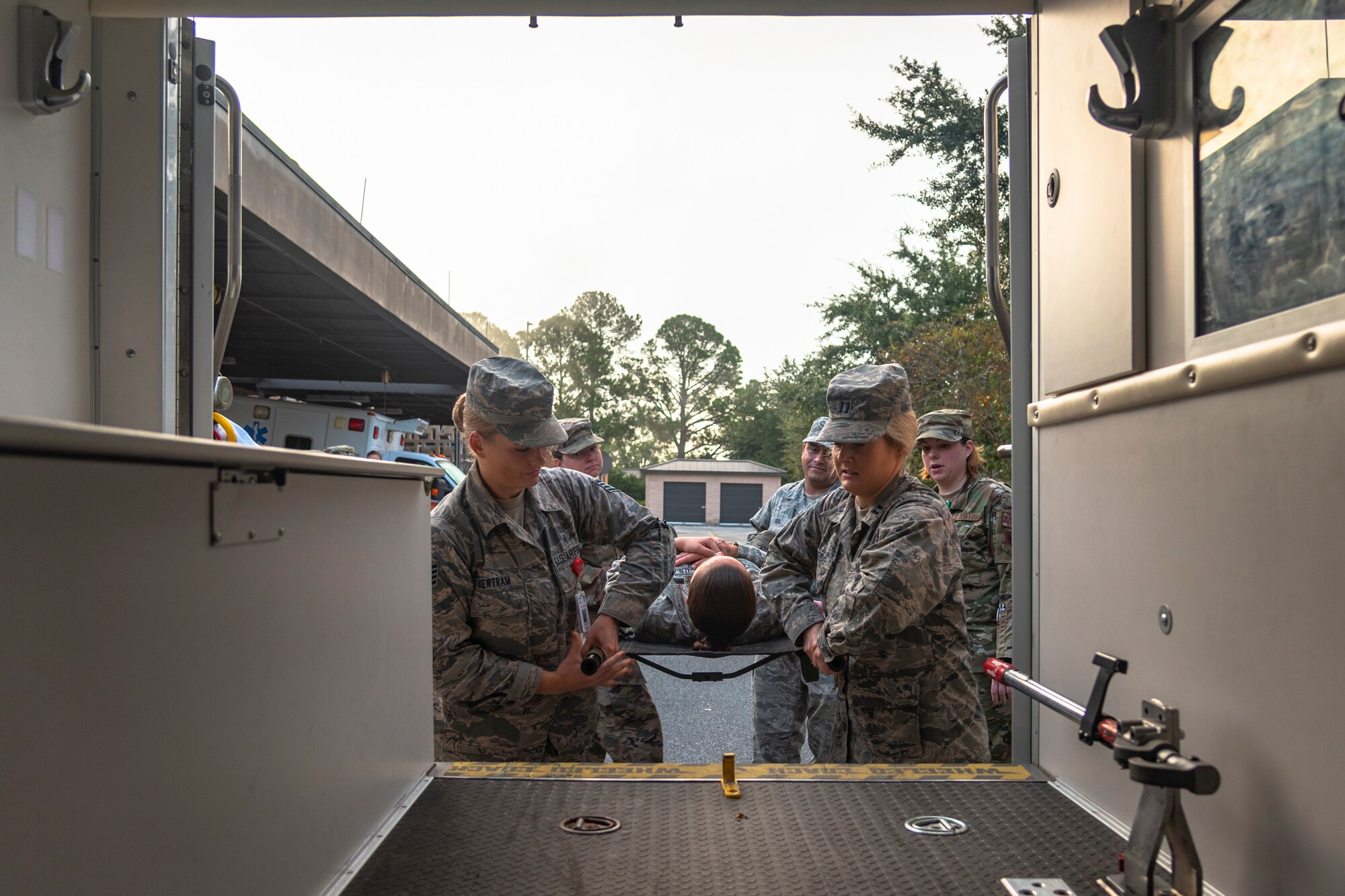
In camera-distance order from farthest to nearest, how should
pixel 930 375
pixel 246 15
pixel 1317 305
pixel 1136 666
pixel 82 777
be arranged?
pixel 930 375, pixel 246 15, pixel 1136 666, pixel 1317 305, pixel 82 777

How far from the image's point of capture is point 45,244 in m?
2.10

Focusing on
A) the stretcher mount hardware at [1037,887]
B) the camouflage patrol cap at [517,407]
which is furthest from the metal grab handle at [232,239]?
the stretcher mount hardware at [1037,887]

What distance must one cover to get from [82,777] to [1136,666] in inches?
61.9

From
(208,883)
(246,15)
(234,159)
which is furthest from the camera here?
(234,159)

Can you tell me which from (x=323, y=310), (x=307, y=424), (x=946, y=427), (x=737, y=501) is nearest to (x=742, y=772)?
(x=946, y=427)

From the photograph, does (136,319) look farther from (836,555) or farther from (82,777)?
(836,555)

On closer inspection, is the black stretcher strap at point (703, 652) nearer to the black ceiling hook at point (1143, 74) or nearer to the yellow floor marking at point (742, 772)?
the yellow floor marking at point (742, 772)

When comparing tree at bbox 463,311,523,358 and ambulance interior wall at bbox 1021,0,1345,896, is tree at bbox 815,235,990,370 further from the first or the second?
tree at bbox 463,311,523,358

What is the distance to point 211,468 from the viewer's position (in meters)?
1.14

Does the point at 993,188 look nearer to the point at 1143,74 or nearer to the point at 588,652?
the point at 1143,74

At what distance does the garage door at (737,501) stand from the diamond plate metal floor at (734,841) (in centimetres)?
3292

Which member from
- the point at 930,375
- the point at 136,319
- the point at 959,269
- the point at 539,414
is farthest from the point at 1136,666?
the point at 959,269

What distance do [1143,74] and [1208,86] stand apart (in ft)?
0.41

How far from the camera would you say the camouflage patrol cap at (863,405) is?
8.72 ft
